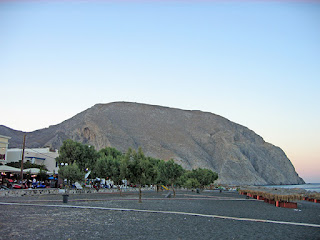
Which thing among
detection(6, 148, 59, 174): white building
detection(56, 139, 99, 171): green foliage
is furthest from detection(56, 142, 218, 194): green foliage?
detection(6, 148, 59, 174): white building

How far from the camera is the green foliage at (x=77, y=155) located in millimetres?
59353

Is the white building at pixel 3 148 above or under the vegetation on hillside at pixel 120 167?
above

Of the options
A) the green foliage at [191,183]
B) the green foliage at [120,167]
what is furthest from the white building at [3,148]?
the green foliage at [191,183]

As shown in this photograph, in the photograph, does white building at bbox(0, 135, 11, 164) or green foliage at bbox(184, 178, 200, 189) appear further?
green foliage at bbox(184, 178, 200, 189)

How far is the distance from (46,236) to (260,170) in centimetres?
18930

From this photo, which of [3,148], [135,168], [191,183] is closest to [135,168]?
[135,168]

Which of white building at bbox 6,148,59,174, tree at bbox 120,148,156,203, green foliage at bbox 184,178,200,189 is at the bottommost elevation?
green foliage at bbox 184,178,200,189

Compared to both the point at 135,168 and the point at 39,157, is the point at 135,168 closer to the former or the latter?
the point at 135,168

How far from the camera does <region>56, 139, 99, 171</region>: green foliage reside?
59.4 m

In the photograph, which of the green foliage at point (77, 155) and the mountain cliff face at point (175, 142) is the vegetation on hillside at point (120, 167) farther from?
the mountain cliff face at point (175, 142)

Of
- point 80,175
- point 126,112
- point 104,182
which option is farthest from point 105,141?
point 80,175

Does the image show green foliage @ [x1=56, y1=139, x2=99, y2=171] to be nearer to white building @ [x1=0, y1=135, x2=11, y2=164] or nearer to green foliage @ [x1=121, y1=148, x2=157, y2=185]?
white building @ [x1=0, y1=135, x2=11, y2=164]

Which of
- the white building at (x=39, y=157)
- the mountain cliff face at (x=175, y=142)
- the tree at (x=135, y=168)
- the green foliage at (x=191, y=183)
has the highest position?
the mountain cliff face at (x=175, y=142)

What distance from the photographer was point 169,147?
6663 inches
